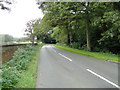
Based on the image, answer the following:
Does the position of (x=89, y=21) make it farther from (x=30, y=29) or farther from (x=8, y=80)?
(x=8, y=80)

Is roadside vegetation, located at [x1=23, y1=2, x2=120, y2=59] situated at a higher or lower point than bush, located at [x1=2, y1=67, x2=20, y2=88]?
higher

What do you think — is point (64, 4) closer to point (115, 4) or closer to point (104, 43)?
point (115, 4)

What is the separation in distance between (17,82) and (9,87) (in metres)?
0.60

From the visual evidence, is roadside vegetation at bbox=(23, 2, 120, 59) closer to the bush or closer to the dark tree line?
the dark tree line

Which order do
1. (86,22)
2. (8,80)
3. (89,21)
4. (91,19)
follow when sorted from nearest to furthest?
(8,80) → (86,22) → (91,19) → (89,21)

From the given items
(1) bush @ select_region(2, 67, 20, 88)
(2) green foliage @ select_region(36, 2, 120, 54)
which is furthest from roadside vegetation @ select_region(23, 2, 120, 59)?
(1) bush @ select_region(2, 67, 20, 88)

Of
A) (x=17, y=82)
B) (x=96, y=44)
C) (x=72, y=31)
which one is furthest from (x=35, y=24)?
(x=17, y=82)

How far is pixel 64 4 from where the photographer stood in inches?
462

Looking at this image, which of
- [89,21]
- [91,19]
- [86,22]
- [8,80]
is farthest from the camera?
[89,21]

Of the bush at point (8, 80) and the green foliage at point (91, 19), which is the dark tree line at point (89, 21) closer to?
the green foliage at point (91, 19)

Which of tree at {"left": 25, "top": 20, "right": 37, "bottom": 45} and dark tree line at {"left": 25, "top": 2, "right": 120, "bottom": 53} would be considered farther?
tree at {"left": 25, "top": 20, "right": 37, "bottom": 45}

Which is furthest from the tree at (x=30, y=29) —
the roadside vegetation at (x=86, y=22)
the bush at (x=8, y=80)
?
the bush at (x=8, y=80)

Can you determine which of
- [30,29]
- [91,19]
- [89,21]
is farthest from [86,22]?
[30,29]

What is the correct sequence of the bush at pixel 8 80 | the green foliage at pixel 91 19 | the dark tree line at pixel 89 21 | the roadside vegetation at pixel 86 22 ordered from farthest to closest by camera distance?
1. the roadside vegetation at pixel 86 22
2. the dark tree line at pixel 89 21
3. the green foliage at pixel 91 19
4. the bush at pixel 8 80
